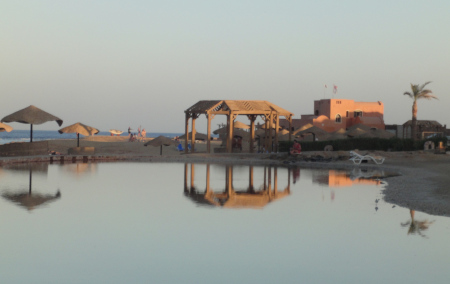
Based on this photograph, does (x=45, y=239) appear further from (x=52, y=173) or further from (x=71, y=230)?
(x=52, y=173)

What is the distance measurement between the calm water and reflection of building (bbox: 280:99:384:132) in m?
39.8

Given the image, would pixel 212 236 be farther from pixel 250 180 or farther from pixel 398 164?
pixel 398 164

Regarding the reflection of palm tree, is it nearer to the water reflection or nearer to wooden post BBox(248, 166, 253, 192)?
wooden post BBox(248, 166, 253, 192)

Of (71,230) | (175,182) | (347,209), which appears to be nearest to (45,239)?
(71,230)

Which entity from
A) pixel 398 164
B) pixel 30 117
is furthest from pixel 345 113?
pixel 30 117

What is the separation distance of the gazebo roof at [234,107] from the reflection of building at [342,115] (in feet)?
73.8

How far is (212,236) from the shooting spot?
9867mm

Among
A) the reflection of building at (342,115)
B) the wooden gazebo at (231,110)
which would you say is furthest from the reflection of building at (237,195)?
the reflection of building at (342,115)

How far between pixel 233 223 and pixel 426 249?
3707mm

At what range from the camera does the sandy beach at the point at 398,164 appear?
544 inches

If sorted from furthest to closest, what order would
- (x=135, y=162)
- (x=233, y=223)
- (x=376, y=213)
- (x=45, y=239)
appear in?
(x=135, y=162), (x=376, y=213), (x=233, y=223), (x=45, y=239)

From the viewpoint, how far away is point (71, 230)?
10.2 m

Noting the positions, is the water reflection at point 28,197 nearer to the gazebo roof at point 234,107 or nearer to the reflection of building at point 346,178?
the reflection of building at point 346,178

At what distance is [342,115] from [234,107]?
28069 mm
